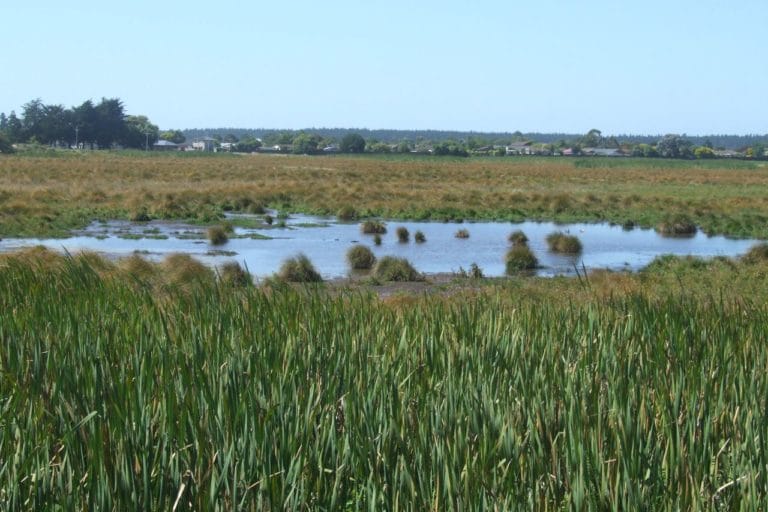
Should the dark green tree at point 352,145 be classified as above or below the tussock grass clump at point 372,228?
below

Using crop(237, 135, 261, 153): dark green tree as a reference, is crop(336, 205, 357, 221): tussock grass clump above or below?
above

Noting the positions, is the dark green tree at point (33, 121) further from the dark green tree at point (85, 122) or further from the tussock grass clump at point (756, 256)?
the tussock grass clump at point (756, 256)

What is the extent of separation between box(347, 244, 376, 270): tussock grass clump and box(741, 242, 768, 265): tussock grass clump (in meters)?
8.80

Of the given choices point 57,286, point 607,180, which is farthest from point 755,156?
point 57,286

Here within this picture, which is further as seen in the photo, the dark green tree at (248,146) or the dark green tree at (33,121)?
the dark green tree at (248,146)

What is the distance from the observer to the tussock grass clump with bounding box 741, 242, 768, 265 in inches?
1059

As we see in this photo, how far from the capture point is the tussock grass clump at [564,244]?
103 ft

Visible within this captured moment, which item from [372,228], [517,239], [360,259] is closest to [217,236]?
[372,228]

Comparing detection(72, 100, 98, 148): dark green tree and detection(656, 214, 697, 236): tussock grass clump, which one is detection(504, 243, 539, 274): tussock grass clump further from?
detection(72, 100, 98, 148): dark green tree

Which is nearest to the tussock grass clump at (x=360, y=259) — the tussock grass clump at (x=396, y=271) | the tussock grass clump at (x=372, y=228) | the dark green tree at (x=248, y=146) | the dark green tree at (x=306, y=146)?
the tussock grass clump at (x=396, y=271)

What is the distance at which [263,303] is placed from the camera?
10.1m

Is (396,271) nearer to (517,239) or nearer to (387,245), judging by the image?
(387,245)

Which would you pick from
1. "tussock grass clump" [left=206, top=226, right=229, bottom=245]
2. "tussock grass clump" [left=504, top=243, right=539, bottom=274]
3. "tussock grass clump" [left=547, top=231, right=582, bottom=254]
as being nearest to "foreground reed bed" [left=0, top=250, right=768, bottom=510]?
"tussock grass clump" [left=504, top=243, right=539, bottom=274]

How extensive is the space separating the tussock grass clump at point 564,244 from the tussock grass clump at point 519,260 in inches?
159
